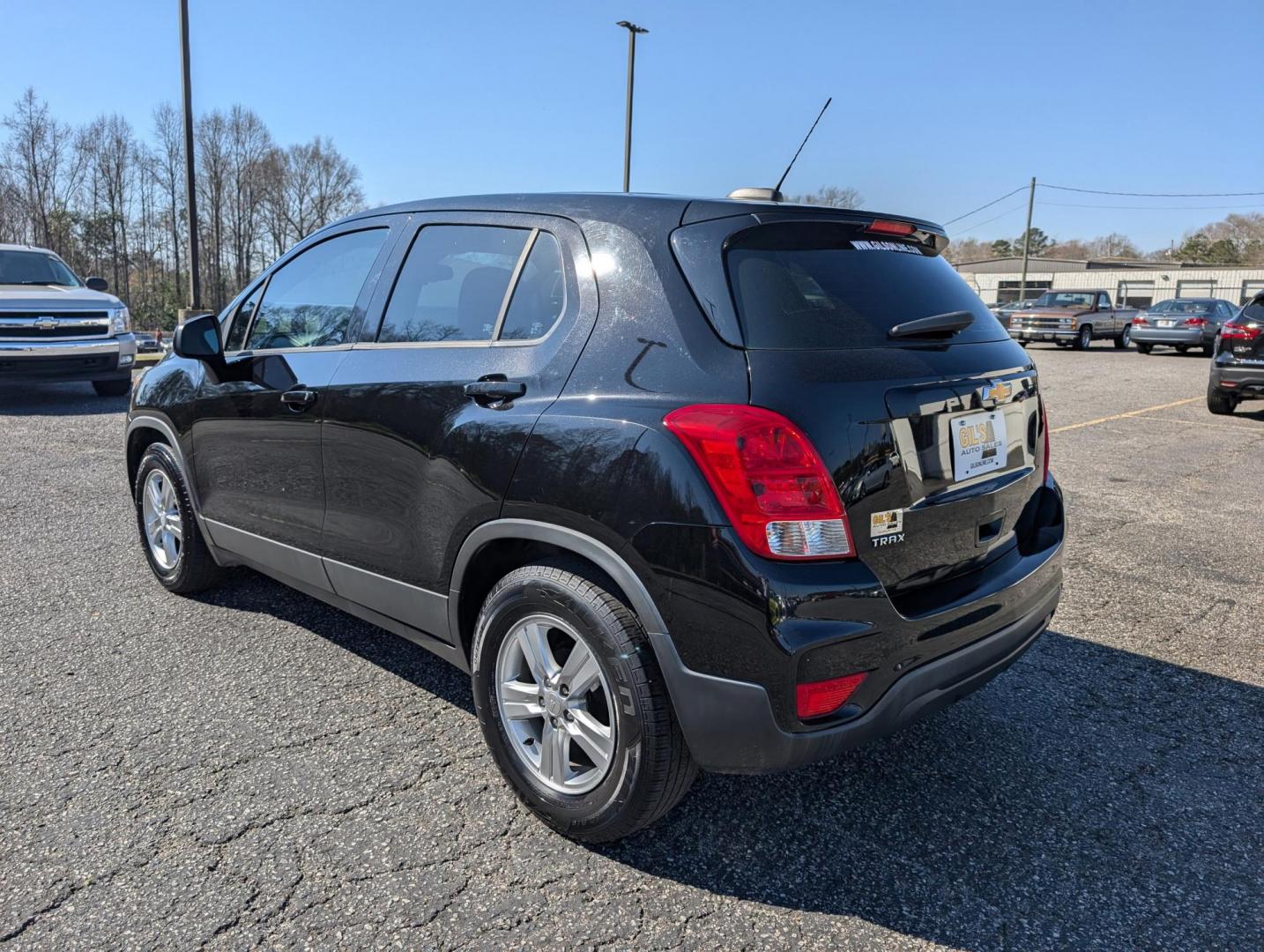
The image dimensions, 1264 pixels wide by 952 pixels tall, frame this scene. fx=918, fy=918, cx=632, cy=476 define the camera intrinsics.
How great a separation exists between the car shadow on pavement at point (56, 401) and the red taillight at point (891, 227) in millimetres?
10387

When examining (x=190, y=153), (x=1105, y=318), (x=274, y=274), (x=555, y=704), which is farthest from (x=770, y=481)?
(x=1105, y=318)

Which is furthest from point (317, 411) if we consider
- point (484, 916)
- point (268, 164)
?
point (268, 164)

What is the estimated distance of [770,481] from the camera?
6.89ft

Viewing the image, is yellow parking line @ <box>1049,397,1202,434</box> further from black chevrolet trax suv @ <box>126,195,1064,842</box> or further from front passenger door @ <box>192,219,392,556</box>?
front passenger door @ <box>192,219,392,556</box>

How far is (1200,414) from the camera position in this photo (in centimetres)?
1217

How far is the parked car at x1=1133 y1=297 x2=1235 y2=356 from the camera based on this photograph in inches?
958

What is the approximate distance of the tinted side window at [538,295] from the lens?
2.62m

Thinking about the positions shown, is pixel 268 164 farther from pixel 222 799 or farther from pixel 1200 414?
pixel 222 799

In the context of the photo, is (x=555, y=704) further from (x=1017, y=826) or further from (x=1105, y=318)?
(x=1105, y=318)

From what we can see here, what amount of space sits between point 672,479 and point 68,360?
1096 centimetres

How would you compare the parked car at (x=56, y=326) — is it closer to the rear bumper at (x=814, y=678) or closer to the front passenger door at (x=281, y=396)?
the front passenger door at (x=281, y=396)

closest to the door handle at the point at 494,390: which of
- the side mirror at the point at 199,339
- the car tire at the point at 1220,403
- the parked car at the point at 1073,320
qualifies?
the side mirror at the point at 199,339

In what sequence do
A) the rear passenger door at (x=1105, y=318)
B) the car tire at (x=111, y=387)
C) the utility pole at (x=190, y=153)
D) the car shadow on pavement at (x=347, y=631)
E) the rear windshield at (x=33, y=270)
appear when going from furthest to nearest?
the rear passenger door at (x=1105, y=318) → the utility pole at (x=190, y=153) → the car tire at (x=111, y=387) → the rear windshield at (x=33, y=270) → the car shadow on pavement at (x=347, y=631)

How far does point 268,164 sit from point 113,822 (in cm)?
7626
